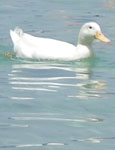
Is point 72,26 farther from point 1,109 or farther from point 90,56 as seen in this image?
point 1,109

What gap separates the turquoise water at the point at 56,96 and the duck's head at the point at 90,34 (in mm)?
335

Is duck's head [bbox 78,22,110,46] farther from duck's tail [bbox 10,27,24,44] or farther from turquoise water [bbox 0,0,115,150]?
duck's tail [bbox 10,27,24,44]

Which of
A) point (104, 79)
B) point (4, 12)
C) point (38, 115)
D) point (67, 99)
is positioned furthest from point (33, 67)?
point (4, 12)

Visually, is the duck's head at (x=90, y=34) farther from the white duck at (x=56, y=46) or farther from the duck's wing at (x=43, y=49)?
the duck's wing at (x=43, y=49)

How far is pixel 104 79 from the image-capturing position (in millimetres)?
12734

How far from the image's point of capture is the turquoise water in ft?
30.7

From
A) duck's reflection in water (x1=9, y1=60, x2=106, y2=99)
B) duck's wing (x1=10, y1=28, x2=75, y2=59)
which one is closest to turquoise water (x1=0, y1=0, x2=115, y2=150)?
duck's reflection in water (x1=9, y1=60, x2=106, y2=99)

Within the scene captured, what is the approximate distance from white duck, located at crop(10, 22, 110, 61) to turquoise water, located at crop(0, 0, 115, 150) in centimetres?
15

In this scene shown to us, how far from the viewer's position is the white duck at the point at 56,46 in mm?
14383

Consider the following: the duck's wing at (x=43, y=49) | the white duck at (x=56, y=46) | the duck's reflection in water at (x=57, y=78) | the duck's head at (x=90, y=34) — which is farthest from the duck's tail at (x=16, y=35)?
the duck's head at (x=90, y=34)

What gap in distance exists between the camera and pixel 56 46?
14398 mm

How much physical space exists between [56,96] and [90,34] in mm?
3598

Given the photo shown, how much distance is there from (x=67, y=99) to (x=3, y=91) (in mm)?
955

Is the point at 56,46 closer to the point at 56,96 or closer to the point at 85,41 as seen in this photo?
the point at 85,41
